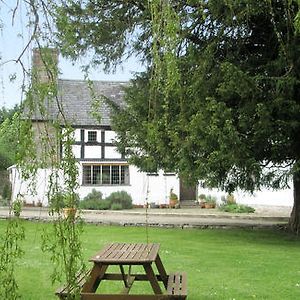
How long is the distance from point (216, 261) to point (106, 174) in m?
24.1

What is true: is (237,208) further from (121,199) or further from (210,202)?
(121,199)

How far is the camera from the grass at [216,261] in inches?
339

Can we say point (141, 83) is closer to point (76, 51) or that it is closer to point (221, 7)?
point (221, 7)

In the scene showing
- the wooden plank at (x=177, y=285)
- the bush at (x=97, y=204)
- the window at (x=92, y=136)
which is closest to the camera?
the wooden plank at (x=177, y=285)

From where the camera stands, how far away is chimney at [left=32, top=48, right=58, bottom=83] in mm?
3223

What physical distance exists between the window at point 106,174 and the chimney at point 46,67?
3236 cm

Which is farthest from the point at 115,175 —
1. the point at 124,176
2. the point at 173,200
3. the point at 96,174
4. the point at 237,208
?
the point at 237,208

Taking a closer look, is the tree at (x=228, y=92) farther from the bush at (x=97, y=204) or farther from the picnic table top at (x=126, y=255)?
the bush at (x=97, y=204)

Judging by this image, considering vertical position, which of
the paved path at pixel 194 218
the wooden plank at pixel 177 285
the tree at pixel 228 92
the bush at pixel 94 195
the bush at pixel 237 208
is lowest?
the paved path at pixel 194 218

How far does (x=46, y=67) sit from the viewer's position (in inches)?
Answer: 127

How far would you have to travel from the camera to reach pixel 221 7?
46.1ft

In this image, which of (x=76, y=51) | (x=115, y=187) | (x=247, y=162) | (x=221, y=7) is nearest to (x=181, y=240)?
(x=247, y=162)

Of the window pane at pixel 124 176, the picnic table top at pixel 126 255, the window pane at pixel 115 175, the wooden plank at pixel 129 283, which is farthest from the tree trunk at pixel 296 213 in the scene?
the window pane at pixel 115 175

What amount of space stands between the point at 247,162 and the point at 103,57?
19.8 ft
